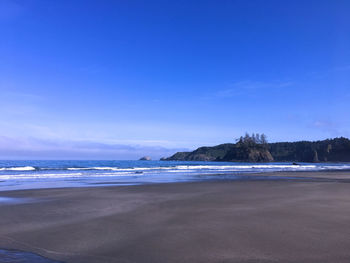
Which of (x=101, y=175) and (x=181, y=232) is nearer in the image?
(x=181, y=232)

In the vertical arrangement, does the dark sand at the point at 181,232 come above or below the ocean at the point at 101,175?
below

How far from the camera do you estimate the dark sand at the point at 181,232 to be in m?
5.23

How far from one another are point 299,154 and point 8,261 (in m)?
202

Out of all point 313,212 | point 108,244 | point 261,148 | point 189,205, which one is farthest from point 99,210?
point 261,148

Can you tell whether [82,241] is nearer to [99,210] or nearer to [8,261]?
[8,261]

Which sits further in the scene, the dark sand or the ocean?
the ocean

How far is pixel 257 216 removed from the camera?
8570 millimetres

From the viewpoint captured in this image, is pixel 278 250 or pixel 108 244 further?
pixel 108 244

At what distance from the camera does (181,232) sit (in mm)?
6777

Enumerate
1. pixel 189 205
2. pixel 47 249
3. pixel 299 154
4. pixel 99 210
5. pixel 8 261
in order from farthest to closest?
pixel 299 154, pixel 189 205, pixel 99 210, pixel 47 249, pixel 8 261

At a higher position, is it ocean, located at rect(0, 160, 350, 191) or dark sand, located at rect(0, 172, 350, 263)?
ocean, located at rect(0, 160, 350, 191)

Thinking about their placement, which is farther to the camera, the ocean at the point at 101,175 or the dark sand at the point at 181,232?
the ocean at the point at 101,175

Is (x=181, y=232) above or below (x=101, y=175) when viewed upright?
below

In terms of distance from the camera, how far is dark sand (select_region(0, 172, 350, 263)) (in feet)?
17.2
